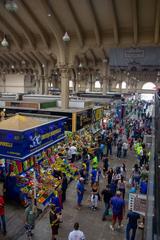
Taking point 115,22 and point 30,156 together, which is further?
point 115,22

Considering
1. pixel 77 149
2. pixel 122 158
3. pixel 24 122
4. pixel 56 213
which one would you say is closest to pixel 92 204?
pixel 56 213

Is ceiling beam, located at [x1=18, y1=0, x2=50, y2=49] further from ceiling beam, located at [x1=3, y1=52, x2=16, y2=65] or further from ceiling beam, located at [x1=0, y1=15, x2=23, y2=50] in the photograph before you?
ceiling beam, located at [x1=3, y1=52, x2=16, y2=65]

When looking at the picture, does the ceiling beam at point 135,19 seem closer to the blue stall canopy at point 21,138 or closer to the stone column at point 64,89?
the stone column at point 64,89

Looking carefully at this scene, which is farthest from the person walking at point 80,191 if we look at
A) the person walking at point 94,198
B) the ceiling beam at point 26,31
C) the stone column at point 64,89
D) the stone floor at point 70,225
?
the ceiling beam at point 26,31

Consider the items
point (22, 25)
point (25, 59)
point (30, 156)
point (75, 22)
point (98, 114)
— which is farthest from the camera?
point (25, 59)

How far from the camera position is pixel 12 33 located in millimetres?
17328

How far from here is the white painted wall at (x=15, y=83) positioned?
43.6 m

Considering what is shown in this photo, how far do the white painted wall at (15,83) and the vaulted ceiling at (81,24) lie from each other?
2536 centimetres

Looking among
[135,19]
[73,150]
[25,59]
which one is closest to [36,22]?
[135,19]

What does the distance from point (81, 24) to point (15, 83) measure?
31.0m

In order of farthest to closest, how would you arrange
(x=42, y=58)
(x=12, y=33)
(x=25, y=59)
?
(x=25, y=59)
(x=42, y=58)
(x=12, y=33)

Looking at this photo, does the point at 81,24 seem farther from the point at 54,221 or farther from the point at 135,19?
the point at 54,221

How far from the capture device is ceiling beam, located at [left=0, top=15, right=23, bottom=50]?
1623 cm

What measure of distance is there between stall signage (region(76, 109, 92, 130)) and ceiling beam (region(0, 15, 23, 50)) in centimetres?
792
